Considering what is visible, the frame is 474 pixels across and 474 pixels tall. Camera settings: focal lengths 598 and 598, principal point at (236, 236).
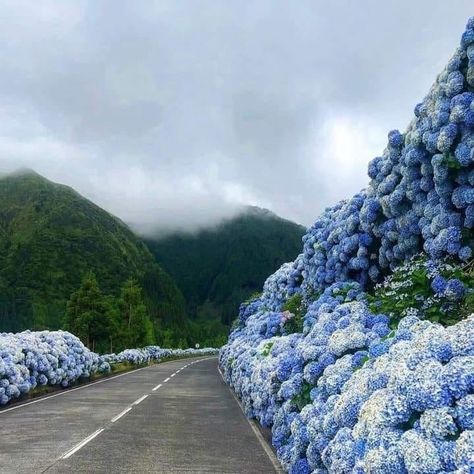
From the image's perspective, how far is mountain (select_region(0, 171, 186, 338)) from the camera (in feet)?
424

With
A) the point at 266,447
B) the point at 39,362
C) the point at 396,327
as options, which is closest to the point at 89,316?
the point at 39,362

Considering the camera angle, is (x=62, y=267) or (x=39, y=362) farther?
(x=62, y=267)

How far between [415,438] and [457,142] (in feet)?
18.7

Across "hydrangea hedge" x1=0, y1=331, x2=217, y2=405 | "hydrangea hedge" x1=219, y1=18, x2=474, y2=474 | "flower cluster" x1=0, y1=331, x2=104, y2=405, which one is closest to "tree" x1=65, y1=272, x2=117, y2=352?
"hydrangea hedge" x1=0, y1=331, x2=217, y2=405

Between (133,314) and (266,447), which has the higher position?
(133,314)

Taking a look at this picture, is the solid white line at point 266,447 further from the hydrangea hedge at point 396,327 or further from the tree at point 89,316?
Result: the tree at point 89,316

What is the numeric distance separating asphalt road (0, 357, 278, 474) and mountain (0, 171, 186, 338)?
91315mm

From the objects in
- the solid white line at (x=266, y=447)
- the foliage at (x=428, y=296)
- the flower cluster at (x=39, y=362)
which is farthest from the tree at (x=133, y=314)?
the foliage at (x=428, y=296)

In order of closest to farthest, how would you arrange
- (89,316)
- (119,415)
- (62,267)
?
(119,415), (89,316), (62,267)

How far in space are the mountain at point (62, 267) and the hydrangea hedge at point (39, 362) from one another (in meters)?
81.8

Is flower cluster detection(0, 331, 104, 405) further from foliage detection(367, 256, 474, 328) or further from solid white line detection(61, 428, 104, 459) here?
foliage detection(367, 256, 474, 328)

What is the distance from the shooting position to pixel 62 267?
5994 inches

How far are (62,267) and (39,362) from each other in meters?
138

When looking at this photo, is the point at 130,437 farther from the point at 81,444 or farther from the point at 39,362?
the point at 39,362
